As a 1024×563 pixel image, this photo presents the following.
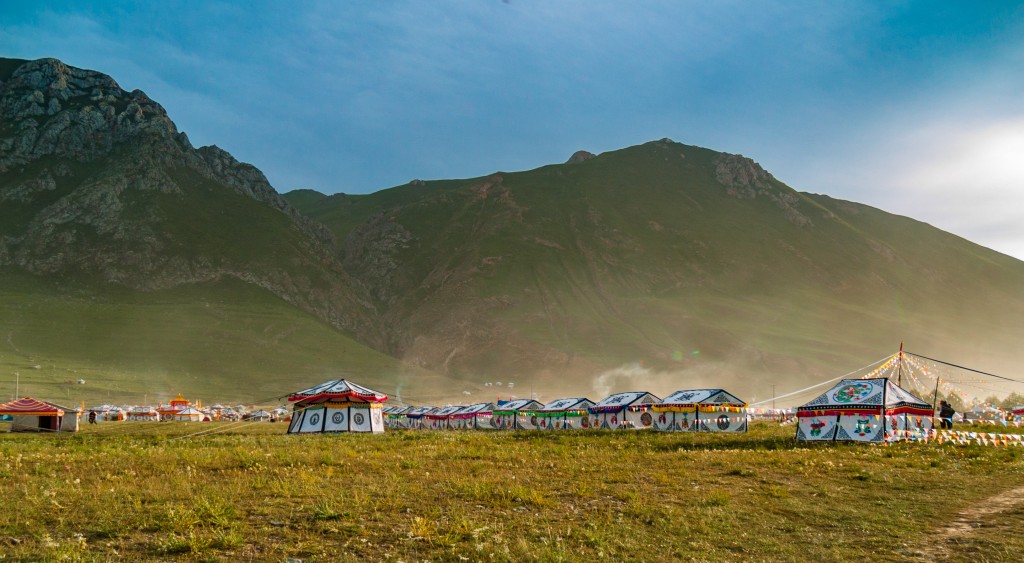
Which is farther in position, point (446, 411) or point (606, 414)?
point (446, 411)

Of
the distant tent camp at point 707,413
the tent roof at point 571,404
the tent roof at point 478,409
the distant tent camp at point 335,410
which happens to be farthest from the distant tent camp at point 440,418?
the distant tent camp at point 707,413

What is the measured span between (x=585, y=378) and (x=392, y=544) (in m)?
169

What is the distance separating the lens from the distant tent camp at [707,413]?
58719 mm

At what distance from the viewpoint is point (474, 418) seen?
3196 inches

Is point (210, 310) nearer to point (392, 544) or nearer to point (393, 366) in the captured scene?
point (393, 366)

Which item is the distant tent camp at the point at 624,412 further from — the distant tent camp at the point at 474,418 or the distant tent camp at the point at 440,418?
the distant tent camp at the point at 440,418

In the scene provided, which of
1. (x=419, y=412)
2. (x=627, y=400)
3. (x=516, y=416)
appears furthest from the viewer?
(x=419, y=412)

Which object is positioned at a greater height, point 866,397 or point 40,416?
point 866,397

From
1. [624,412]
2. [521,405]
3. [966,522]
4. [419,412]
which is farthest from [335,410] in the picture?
[966,522]

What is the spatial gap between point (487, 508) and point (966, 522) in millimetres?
10072

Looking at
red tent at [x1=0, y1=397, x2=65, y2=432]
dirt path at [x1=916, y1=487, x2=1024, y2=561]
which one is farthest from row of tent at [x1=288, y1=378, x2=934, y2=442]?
dirt path at [x1=916, y1=487, x2=1024, y2=561]

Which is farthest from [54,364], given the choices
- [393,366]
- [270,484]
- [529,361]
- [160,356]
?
[270,484]

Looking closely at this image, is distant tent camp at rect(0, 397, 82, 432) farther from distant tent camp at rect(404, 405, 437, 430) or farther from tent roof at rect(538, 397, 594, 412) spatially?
tent roof at rect(538, 397, 594, 412)

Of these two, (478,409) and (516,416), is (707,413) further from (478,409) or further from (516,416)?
(478,409)
